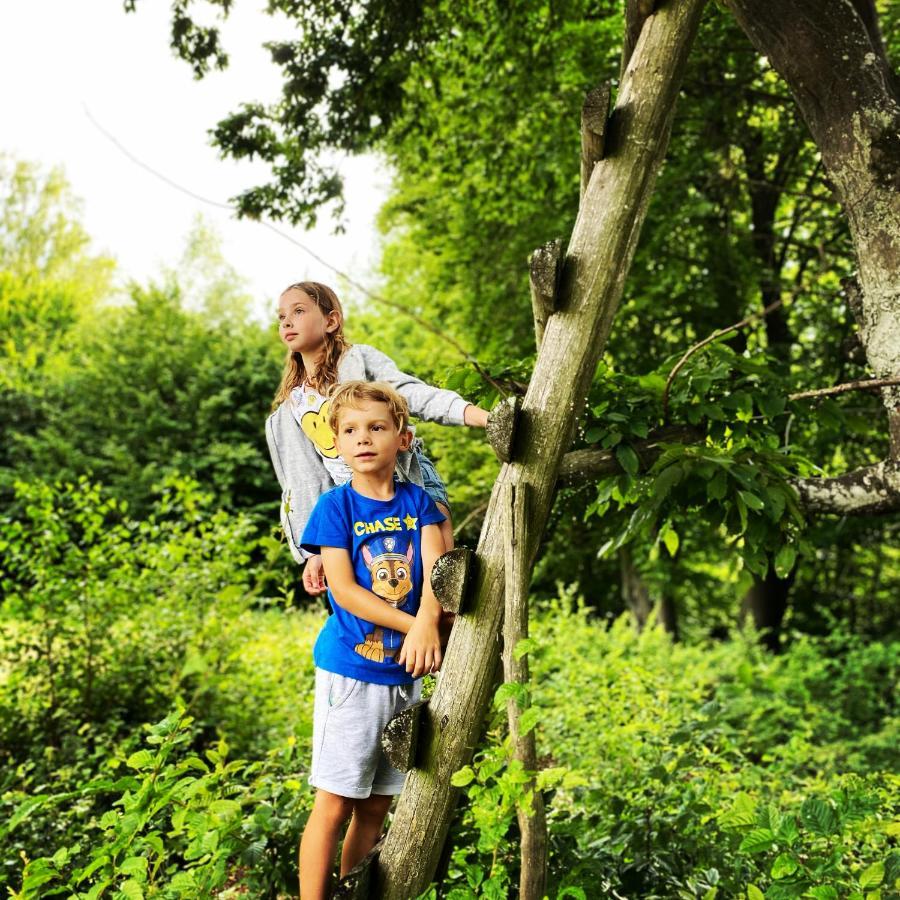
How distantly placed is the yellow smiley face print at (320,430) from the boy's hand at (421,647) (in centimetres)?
53

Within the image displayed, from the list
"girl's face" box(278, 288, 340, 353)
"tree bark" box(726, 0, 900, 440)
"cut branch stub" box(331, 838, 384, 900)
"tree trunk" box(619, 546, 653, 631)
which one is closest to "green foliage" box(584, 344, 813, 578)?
"tree bark" box(726, 0, 900, 440)

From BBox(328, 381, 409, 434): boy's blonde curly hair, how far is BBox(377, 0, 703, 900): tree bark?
0.98 ft

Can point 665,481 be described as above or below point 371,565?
above

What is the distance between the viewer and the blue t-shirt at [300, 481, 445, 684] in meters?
2.21

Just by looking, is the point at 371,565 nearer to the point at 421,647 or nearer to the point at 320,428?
the point at 421,647

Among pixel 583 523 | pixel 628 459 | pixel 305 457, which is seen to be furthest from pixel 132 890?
pixel 583 523

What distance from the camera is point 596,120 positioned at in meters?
2.27

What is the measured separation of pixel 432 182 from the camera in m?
9.95

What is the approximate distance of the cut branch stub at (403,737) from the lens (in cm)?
212

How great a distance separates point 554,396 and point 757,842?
116 centimetres

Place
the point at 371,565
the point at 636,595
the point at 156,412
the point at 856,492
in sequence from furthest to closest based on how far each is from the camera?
the point at 156,412 → the point at 636,595 → the point at 856,492 → the point at 371,565

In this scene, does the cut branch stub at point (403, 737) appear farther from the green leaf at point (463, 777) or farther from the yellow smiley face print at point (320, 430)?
the yellow smiley face print at point (320, 430)

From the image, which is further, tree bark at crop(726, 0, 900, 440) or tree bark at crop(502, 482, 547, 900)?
tree bark at crop(726, 0, 900, 440)

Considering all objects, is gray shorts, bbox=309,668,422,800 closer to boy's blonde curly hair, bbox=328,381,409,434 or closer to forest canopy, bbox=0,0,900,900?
forest canopy, bbox=0,0,900,900
